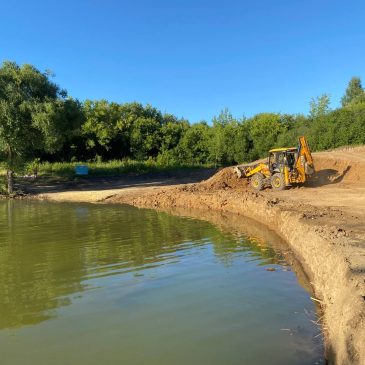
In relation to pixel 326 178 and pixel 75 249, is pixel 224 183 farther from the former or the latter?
pixel 75 249

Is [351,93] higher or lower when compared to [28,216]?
higher

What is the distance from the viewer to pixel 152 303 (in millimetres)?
7492

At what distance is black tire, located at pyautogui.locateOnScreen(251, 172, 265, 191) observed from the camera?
23875 millimetres

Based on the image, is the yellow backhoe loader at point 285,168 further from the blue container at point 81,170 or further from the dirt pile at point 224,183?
the blue container at point 81,170

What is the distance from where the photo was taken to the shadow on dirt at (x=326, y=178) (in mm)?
24289

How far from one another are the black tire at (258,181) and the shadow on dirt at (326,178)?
241 cm

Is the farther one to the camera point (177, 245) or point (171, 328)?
point (177, 245)

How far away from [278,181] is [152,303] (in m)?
16.5

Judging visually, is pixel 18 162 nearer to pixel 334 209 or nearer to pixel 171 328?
pixel 334 209

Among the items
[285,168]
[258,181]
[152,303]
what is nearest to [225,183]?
[258,181]

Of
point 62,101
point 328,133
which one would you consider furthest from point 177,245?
point 328,133

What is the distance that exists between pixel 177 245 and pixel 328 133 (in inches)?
1010

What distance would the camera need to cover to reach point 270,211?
1639 cm

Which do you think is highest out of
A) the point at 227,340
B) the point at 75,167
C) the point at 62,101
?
the point at 62,101
